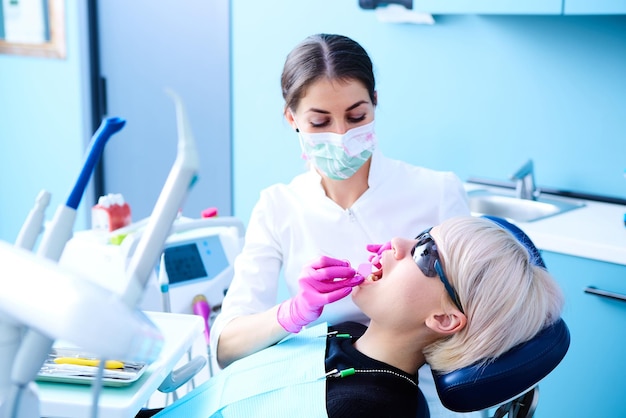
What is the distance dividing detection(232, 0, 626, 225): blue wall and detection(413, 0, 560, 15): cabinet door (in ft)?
1.04

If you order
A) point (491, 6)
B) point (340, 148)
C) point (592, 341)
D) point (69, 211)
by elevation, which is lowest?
point (592, 341)

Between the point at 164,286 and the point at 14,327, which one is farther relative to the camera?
the point at 164,286

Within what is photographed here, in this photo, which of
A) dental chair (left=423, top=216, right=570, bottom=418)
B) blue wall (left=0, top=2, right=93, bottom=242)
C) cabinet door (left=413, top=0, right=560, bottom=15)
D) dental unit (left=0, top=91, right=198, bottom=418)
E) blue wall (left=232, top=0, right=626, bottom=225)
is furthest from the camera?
blue wall (left=0, top=2, right=93, bottom=242)

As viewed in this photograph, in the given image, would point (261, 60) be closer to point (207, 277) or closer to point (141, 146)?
point (141, 146)

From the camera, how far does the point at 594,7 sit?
214 centimetres

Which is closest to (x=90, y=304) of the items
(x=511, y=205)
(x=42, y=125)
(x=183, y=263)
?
(x=183, y=263)

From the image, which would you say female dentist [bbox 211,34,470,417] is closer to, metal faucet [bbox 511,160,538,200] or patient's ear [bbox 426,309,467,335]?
patient's ear [bbox 426,309,467,335]

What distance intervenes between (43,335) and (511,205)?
7.56ft

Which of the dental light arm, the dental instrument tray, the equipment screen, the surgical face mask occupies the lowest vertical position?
the equipment screen

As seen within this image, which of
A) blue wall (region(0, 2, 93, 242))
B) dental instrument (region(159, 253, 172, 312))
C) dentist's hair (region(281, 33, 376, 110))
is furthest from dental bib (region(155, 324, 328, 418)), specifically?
blue wall (region(0, 2, 93, 242))

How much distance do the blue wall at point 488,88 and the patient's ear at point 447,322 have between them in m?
1.25

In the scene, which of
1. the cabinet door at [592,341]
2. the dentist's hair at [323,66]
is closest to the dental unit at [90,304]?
the dentist's hair at [323,66]

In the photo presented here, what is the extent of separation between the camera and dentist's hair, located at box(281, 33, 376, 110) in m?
1.58

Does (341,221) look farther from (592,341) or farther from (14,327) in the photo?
(14,327)
